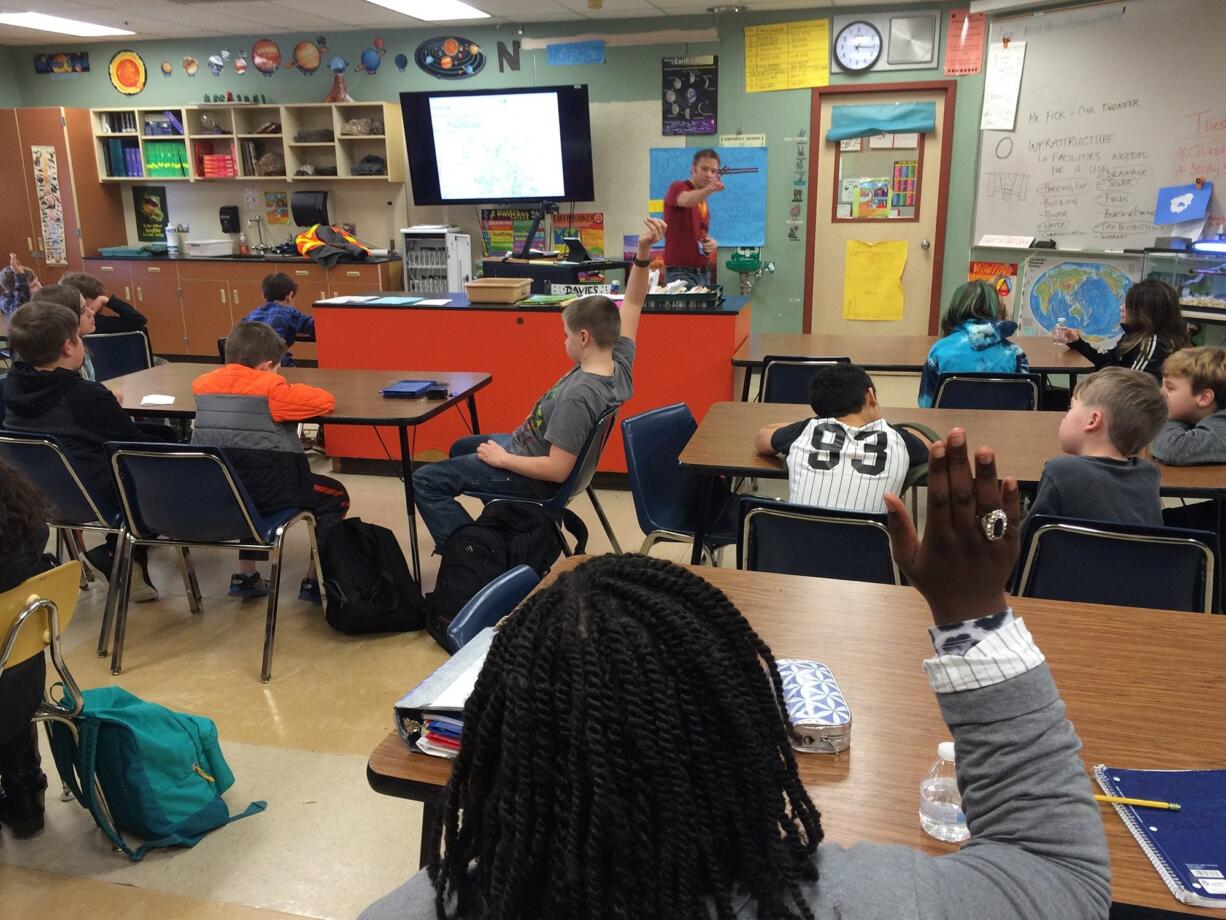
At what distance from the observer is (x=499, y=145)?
7.07 m

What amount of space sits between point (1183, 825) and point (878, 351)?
3.59 metres

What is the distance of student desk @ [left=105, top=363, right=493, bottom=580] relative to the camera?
321 cm

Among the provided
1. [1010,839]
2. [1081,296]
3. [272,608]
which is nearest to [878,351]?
[1081,296]

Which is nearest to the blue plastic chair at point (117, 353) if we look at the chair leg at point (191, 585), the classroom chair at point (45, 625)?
the chair leg at point (191, 585)

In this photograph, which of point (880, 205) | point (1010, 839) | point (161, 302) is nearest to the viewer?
point (1010, 839)

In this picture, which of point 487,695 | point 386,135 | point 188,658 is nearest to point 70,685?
point 188,658

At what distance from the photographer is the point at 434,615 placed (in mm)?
2977

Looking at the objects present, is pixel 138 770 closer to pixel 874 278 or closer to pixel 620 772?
pixel 620 772

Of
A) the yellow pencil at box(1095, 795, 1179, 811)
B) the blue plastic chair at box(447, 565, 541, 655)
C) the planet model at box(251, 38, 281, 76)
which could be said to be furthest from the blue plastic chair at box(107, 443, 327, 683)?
the planet model at box(251, 38, 281, 76)

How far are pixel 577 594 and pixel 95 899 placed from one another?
182 cm

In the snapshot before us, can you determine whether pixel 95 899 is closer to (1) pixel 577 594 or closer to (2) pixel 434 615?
(2) pixel 434 615

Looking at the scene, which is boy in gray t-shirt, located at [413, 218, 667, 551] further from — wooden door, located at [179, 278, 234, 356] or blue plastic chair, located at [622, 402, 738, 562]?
wooden door, located at [179, 278, 234, 356]

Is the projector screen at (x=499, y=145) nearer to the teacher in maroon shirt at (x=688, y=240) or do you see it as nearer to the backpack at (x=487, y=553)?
the teacher in maroon shirt at (x=688, y=240)

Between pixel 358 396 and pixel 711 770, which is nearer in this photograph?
pixel 711 770
